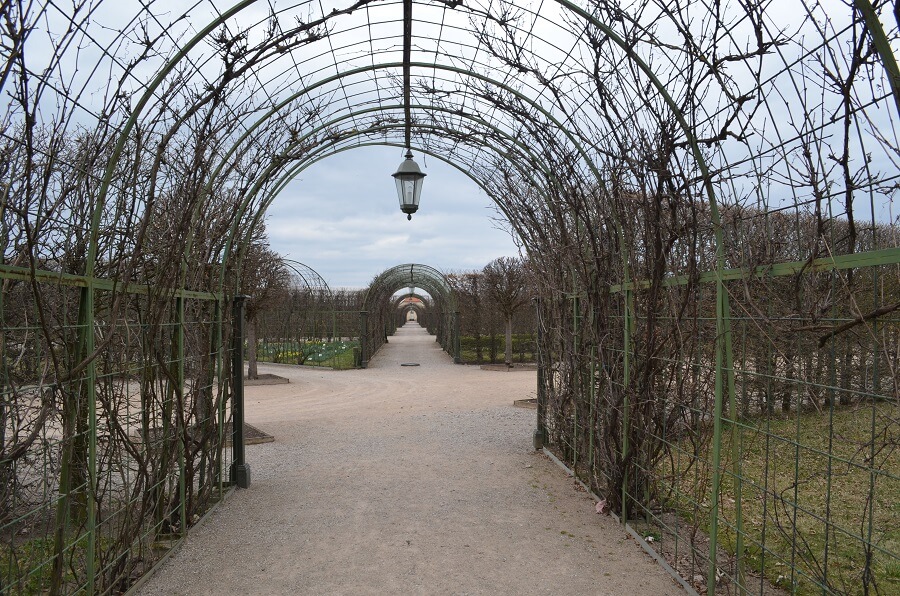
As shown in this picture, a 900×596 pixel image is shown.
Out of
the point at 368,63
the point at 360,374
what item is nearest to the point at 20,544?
the point at 368,63

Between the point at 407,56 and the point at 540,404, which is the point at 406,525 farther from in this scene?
the point at 407,56

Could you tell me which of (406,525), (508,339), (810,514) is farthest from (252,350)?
(810,514)

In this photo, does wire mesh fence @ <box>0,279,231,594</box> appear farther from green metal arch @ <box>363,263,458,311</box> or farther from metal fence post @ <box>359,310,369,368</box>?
green metal arch @ <box>363,263,458,311</box>

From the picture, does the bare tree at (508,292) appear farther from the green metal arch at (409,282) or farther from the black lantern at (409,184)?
the black lantern at (409,184)

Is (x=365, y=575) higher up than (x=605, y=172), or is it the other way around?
(x=605, y=172)

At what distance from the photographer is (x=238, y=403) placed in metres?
5.84

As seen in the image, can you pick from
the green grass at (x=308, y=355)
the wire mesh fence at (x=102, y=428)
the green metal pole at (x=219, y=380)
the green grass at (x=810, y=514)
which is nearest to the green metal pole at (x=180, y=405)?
the wire mesh fence at (x=102, y=428)

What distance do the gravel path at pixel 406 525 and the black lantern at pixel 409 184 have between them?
110 inches

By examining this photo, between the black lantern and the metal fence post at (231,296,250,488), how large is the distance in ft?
6.53

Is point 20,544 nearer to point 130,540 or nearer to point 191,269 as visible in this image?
point 130,540

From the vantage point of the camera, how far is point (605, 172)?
483 cm

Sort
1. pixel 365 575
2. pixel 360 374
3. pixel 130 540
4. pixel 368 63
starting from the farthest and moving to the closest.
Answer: pixel 360 374 → pixel 368 63 → pixel 365 575 → pixel 130 540

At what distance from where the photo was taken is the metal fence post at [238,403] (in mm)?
5797

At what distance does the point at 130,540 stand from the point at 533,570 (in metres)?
2.40
